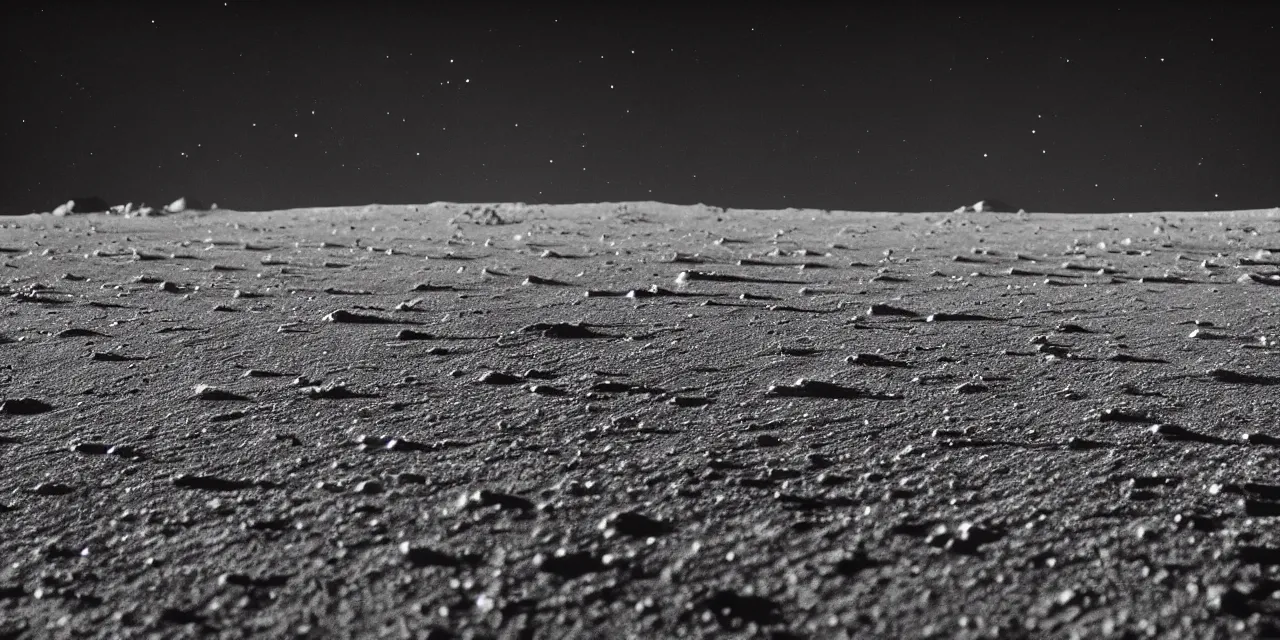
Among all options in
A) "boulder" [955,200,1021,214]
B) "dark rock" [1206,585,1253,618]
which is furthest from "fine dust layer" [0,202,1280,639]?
"boulder" [955,200,1021,214]

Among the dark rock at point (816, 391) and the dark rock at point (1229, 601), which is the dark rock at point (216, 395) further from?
the dark rock at point (1229, 601)

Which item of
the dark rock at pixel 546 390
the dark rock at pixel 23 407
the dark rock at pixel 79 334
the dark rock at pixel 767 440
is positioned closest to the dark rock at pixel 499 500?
the dark rock at pixel 767 440

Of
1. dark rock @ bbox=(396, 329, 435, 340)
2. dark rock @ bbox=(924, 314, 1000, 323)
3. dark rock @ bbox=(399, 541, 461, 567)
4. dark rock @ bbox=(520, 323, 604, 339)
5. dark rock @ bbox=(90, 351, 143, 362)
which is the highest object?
dark rock @ bbox=(924, 314, 1000, 323)

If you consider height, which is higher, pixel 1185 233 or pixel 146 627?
pixel 1185 233

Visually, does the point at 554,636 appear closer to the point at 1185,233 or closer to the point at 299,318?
the point at 299,318

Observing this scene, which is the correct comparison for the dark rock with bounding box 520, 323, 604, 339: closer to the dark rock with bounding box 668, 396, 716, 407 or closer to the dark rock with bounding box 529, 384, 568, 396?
the dark rock with bounding box 529, 384, 568, 396

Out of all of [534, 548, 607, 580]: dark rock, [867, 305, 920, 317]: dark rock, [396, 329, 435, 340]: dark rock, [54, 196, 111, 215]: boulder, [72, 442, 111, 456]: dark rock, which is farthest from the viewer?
[54, 196, 111, 215]: boulder

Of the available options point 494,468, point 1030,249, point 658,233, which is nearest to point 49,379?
point 494,468

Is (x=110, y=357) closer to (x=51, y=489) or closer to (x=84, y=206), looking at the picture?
(x=51, y=489)
